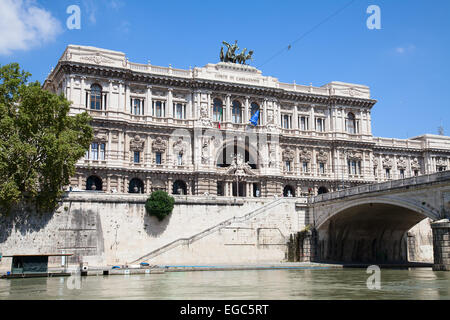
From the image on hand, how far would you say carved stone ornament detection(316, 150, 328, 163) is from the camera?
228ft

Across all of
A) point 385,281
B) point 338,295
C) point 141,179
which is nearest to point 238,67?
point 141,179

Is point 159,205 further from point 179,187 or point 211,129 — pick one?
point 211,129

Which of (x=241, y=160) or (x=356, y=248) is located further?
(x=241, y=160)

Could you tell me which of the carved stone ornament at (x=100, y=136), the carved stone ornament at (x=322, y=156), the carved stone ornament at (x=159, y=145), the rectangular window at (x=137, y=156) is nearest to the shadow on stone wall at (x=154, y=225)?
the rectangular window at (x=137, y=156)

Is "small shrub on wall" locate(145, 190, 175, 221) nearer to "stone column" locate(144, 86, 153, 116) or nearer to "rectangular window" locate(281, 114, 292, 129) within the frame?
"stone column" locate(144, 86, 153, 116)

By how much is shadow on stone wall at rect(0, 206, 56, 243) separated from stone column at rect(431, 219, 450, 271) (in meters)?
31.5

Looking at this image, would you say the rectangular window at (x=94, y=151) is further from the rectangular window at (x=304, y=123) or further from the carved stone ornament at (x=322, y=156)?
the carved stone ornament at (x=322, y=156)

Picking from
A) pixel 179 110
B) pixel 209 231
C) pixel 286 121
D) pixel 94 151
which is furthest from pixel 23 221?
pixel 286 121

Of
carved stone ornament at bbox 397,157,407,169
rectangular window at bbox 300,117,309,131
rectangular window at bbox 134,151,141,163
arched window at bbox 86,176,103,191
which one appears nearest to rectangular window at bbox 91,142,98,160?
arched window at bbox 86,176,103,191

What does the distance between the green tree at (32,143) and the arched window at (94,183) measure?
370 inches

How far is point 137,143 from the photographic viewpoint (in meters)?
60.2

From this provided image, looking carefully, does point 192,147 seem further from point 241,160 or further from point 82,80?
point 82,80
